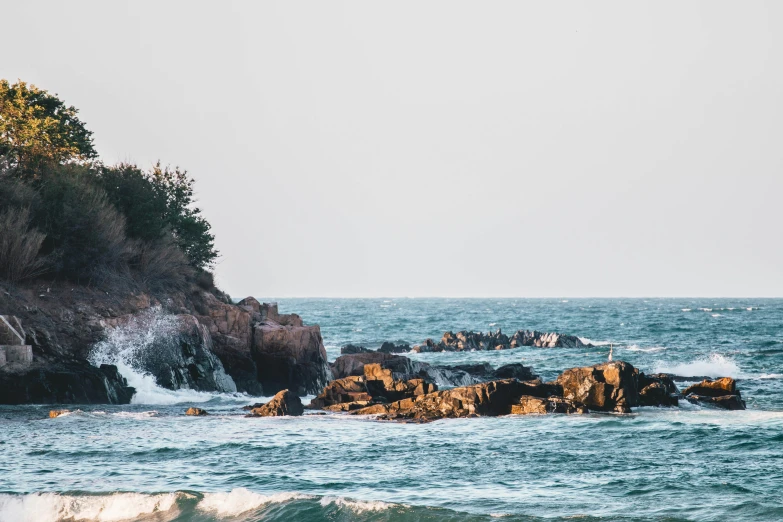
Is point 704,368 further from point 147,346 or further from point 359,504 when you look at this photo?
point 359,504

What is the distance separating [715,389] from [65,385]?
26.4 metres

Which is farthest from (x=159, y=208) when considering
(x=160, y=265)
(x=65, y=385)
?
(x=65, y=385)

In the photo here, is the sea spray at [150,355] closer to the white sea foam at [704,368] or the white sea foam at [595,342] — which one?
→ the white sea foam at [704,368]

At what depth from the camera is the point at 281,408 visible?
107ft

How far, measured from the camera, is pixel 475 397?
32406 mm

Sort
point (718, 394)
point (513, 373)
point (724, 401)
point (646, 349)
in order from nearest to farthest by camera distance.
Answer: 1. point (724, 401)
2. point (718, 394)
3. point (513, 373)
4. point (646, 349)

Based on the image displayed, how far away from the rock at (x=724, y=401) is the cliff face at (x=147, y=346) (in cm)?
1763

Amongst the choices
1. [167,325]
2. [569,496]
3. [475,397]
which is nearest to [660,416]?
[475,397]

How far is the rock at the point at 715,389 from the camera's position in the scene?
35.8m

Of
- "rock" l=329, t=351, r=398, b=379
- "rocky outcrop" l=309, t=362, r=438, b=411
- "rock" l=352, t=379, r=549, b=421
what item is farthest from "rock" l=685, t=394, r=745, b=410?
"rock" l=329, t=351, r=398, b=379

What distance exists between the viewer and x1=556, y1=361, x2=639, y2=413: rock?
32.2m

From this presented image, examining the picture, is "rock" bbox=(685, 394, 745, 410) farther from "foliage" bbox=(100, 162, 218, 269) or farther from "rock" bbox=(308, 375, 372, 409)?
"foliage" bbox=(100, 162, 218, 269)

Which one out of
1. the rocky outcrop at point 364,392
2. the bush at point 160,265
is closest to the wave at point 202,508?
the rocky outcrop at point 364,392

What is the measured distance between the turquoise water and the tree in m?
15.9
